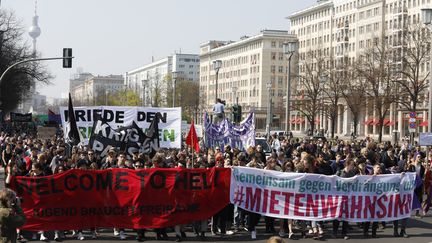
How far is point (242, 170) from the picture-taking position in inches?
650

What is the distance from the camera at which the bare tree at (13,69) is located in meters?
72.5

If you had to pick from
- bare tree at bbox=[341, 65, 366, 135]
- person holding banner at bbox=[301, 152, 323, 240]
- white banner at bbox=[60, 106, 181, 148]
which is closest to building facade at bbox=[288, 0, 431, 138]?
bare tree at bbox=[341, 65, 366, 135]

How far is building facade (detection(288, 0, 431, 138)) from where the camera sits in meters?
101

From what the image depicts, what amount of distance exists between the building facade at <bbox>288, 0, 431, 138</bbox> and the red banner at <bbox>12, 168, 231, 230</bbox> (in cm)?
6985

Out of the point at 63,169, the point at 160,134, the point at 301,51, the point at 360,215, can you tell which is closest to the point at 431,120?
the point at 160,134

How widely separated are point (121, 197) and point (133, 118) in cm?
690

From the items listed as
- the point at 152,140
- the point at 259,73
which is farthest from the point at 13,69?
the point at 259,73

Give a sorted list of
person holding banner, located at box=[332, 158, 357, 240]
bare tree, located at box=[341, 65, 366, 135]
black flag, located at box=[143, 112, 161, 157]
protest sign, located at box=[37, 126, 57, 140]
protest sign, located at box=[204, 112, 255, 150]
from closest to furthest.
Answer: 1. person holding banner, located at box=[332, 158, 357, 240]
2. black flag, located at box=[143, 112, 161, 157]
3. protest sign, located at box=[204, 112, 255, 150]
4. protest sign, located at box=[37, 126, 57, 140]
5. bare tree, located at box=[341, 65, 366, 135]

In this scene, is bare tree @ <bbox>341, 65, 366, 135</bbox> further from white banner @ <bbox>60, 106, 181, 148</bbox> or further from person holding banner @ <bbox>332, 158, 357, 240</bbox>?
person holding banner @ <bbox>332, 158, 357, 240</bbox>

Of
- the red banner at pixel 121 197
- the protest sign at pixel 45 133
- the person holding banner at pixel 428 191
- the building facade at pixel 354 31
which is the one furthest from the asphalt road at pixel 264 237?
the building facade at pixel 354 31

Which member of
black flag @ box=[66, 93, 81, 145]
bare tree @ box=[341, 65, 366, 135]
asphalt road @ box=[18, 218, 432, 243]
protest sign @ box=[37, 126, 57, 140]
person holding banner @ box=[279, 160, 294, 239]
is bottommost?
asphalt road @ box=[18, 218, 432, 243]

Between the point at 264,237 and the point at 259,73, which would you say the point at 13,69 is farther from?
the point at 259,73

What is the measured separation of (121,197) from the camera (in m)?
15.7

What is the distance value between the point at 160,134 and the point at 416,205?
7.80 m
